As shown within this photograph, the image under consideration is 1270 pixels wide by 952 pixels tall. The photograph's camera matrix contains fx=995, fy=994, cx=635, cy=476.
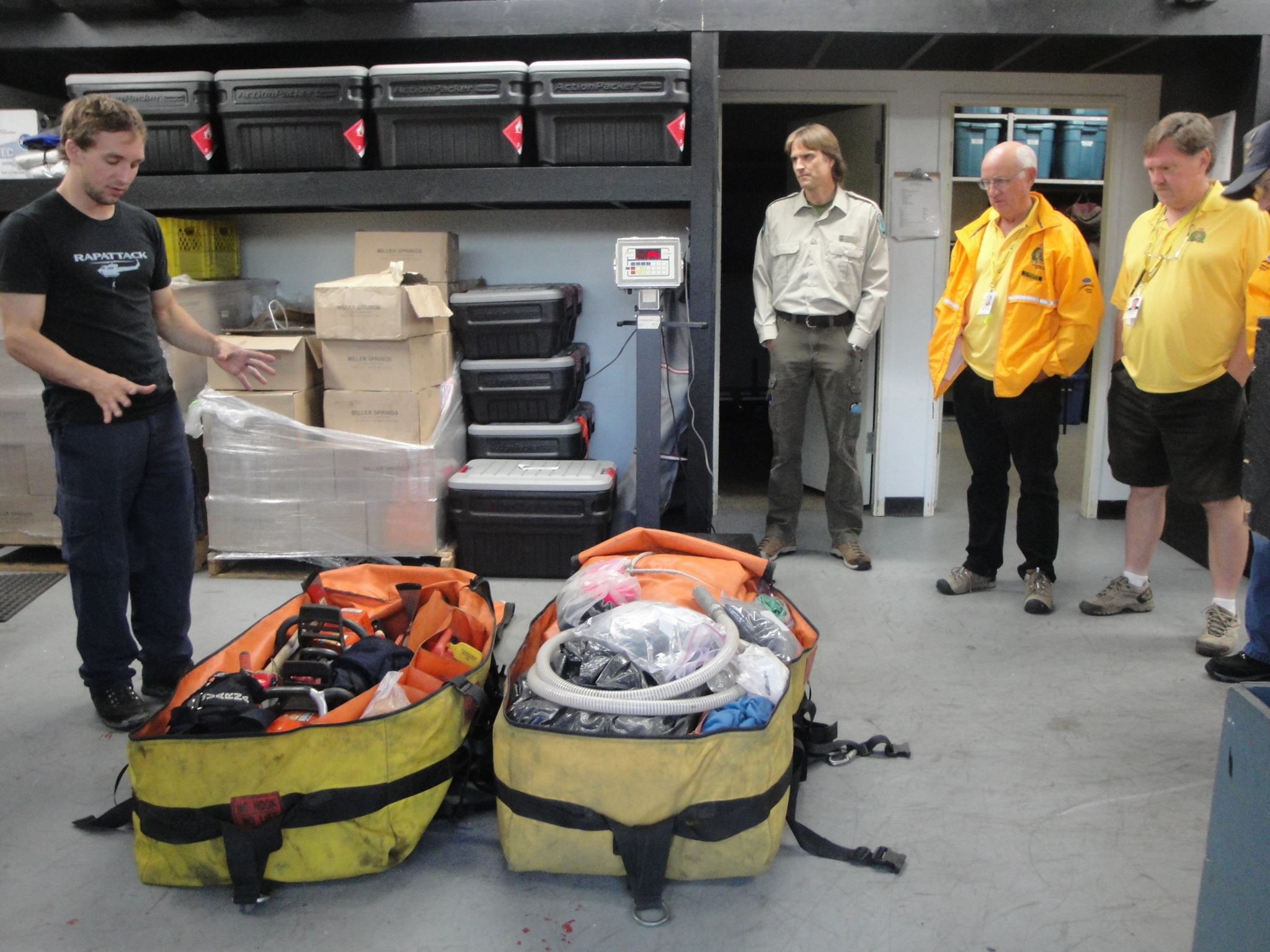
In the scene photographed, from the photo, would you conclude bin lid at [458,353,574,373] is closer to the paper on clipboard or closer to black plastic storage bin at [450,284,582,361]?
black plastic storage bin at [450,284,582,361]

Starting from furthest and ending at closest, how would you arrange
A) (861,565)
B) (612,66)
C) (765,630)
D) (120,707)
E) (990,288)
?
(861,565), (612,66), (990,288), (120,707), (765,630)

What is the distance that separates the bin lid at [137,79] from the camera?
11.6ft

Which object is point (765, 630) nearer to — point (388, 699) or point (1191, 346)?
point (388, 699)

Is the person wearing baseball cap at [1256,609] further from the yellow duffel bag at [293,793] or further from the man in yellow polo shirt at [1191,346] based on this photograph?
the yellow duffel bag at [293,793]

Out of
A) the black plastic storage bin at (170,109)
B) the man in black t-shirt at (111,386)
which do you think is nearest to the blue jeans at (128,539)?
the man in black t-shirt at (111,386)

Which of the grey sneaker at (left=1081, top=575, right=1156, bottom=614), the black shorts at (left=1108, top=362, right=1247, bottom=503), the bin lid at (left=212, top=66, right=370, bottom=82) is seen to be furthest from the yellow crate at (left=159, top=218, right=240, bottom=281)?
the grey sneaker at (left=1081, top=575, right=1156, bottom=614)

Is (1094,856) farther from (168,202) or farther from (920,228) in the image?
(168,202)

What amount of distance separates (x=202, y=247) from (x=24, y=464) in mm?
1056

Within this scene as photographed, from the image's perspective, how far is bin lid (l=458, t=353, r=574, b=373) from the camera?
3723mm

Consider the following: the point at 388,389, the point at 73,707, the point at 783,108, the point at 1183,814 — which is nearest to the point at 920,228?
the point at 783,108

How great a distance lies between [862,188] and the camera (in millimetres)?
4465

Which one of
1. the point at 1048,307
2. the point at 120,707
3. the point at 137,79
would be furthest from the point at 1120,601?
the point at 137,79

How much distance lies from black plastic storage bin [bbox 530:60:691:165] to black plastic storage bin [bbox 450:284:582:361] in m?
0.50

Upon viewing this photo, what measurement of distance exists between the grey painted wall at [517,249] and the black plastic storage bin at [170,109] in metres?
0.64
